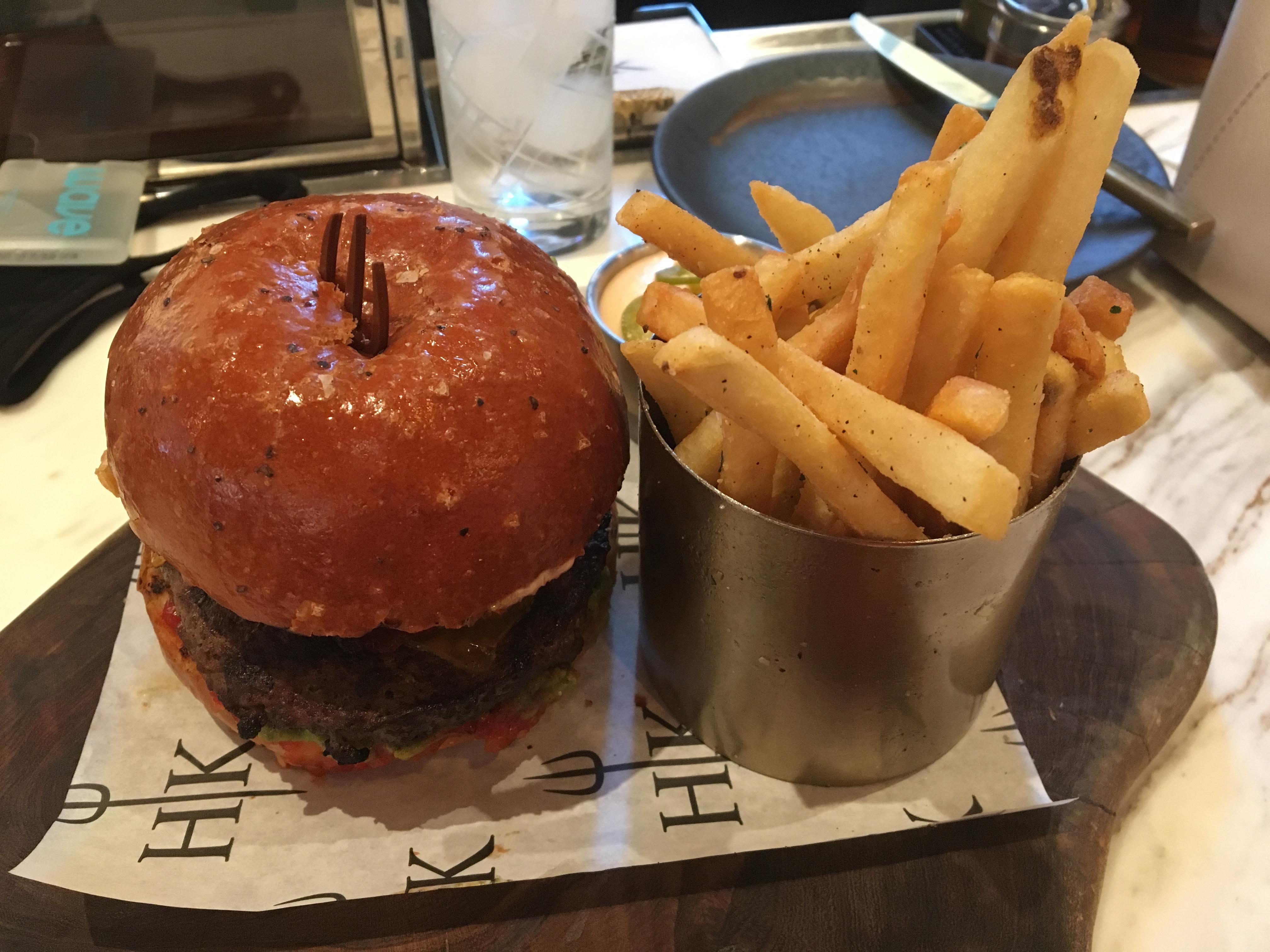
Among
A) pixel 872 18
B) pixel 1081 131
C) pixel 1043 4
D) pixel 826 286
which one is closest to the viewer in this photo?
pixel 1081 131

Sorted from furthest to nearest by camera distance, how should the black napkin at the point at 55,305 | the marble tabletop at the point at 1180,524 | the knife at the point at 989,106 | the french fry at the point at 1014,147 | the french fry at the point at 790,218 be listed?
the knife at the point at 989,106
the black napkin at the point at 55,305
the marble tabletop at the point at 1180,524
the french fry at the point at 790,218
the french fry at the point at 1014,147

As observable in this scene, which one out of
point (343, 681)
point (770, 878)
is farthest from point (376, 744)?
point (770, 878)

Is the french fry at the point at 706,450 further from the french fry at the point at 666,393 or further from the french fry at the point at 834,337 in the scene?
the french fry at the point at 834,337

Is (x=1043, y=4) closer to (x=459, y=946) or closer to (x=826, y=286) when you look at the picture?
(x=826, y=286)

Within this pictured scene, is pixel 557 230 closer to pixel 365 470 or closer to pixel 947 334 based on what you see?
pixel 365 470

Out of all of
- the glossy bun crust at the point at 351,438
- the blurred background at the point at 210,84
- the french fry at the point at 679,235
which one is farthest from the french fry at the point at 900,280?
the blurred background at the point at 210,84

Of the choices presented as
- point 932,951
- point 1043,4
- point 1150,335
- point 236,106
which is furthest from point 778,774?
point 1043,4
